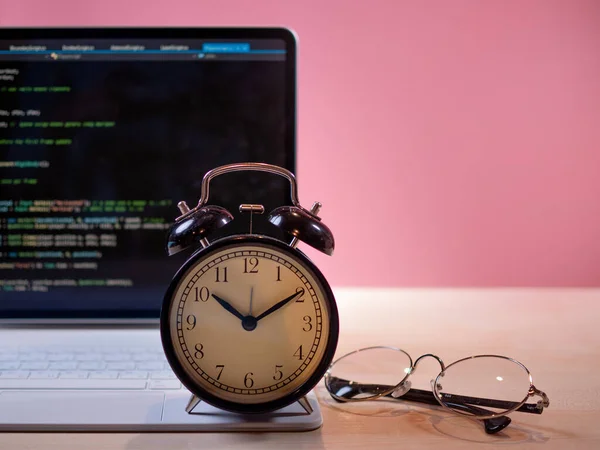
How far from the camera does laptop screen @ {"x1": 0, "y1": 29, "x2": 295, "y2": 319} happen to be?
0.86m

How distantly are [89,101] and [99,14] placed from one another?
2.70 feet

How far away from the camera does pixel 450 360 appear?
29.6 inches

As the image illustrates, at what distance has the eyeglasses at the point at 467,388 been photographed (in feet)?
1.84

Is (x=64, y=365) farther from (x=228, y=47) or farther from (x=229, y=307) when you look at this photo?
(x=228, y=47)

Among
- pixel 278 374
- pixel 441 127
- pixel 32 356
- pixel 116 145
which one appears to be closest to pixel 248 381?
pixel 278 374

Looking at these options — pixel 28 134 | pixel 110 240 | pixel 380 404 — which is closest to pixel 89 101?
pixel 28 134

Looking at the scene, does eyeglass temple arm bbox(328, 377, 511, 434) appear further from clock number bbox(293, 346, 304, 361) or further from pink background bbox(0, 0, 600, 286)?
pink background bbox(0, 0, 600, 286)

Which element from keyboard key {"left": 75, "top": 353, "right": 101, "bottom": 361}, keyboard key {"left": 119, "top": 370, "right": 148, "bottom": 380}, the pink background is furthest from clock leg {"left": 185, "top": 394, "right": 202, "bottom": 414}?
the pink background

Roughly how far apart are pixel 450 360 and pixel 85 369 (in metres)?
0.45

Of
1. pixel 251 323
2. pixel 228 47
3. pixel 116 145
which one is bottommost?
pixel 251 323

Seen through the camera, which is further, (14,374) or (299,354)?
(14,374)

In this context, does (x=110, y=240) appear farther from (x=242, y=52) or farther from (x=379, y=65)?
(x=379, y=65)

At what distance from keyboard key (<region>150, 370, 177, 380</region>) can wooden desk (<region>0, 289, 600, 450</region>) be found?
12cm

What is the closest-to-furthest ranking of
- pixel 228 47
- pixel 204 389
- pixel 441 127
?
1. pixel 204 389
2. pixel 228 47
3. pixel 441 127
